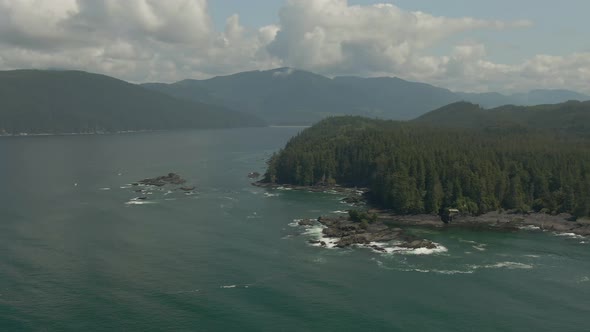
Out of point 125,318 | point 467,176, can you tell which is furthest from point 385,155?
point 125,318

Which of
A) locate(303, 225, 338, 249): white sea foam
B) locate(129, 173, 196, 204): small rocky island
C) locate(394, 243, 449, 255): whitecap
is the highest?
locate(129, 173, 196, 204): small rocky island

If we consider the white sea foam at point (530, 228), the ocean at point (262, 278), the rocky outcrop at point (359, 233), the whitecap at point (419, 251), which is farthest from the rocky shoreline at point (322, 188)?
the whitecap at point (419, 251)

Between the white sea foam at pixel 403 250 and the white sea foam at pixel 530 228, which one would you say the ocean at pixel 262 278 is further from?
the white sea foam at pixel 530 228

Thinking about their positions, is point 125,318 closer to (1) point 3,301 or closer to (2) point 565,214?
(1) point 3,301

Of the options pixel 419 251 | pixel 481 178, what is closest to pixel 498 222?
pixel 481 178

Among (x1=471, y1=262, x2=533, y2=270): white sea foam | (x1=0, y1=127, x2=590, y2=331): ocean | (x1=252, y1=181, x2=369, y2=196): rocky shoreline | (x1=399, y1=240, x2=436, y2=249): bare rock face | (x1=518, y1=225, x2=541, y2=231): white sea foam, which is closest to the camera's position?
(x1=0, y1=127, x2=590, y2=331): ocean

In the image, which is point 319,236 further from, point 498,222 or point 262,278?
point 498,222

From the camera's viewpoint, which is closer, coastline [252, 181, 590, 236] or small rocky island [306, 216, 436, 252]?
small rocky island [306, 216, 436, 252]

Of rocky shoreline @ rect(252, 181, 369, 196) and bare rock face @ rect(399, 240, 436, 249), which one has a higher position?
rocky shoreline @ rect(252, 181, 369, 196)

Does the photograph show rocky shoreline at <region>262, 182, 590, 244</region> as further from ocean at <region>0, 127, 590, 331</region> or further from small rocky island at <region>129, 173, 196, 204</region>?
small rocky island at <region>129, 173, 196, 204</region>

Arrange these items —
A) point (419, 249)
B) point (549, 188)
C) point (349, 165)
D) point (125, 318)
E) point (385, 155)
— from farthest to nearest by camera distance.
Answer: point (349, 165) → point (385, 155) → point (549, 188) → point (419, 249) → point (125, 318)

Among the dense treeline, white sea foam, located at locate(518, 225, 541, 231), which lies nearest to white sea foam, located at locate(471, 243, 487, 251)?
white sea foam, located at locate(518, 225, 541, 231)
